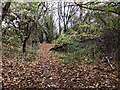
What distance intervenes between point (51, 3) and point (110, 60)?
92 centimetres

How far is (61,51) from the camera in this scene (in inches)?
112

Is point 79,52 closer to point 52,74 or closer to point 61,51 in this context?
point 61,51

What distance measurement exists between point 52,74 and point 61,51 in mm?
308

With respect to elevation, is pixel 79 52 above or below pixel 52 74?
above

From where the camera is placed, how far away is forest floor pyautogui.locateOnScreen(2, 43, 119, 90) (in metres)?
2.61

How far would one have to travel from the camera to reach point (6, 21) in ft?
9.14

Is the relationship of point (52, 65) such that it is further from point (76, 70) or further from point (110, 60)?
point (110, 60)

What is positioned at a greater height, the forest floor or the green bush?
the green bush

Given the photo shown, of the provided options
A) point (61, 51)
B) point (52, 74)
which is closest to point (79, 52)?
point (61, 51)

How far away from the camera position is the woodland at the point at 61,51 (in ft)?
8.60

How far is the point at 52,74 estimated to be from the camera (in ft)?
8.84

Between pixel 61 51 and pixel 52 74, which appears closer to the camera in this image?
pixel 52 74

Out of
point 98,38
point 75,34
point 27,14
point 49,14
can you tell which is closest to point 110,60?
point 98,38

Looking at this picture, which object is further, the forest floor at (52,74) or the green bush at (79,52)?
the green bush at (79,52)
